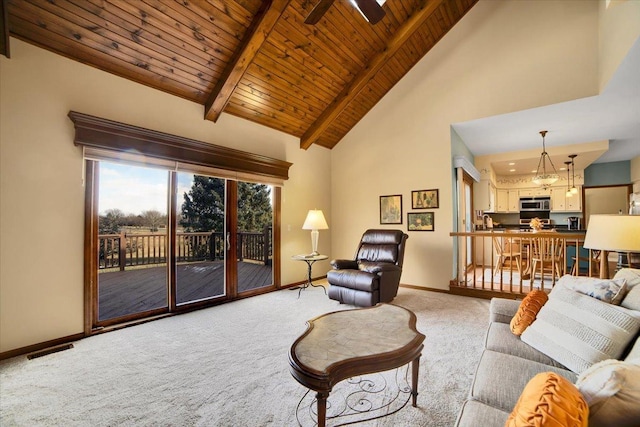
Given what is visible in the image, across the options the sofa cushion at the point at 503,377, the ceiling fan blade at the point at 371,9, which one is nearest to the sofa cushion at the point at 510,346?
the sofa cushion at the point at 503,377

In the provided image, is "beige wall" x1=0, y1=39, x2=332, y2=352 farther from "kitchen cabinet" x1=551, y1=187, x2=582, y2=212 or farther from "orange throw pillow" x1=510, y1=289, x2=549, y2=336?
"kitchen cabinet" x1=551, y1=187, x2=582, y2=212

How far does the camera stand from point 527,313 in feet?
6.08

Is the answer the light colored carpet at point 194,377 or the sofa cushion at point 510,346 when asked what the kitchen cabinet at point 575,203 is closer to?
the light colored carpet at point 194,377

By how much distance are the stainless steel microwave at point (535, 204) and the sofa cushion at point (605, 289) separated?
7317mm

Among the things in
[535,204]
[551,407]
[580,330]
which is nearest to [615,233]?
[580,330]

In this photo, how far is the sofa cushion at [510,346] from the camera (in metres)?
1.53

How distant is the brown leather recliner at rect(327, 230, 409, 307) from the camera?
3.68 meters

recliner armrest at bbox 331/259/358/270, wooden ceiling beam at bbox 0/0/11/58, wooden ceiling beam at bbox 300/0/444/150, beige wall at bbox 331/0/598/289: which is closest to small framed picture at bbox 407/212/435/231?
beige wall at bbox 331/0/598/289

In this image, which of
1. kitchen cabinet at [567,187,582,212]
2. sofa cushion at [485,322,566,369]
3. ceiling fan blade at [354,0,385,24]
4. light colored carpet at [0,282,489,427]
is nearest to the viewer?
sofa cushion at [485,322,566,369]

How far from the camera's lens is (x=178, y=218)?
12.2 ft

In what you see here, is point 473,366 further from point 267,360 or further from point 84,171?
point 84,171

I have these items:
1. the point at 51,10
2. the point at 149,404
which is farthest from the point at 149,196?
the point at 149,404

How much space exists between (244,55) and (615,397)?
153 inches

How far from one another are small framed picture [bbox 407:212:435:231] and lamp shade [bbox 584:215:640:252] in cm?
271
